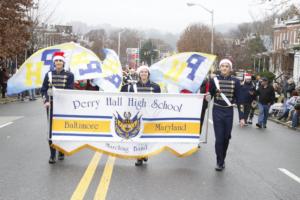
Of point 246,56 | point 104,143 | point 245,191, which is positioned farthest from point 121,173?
point 246,56

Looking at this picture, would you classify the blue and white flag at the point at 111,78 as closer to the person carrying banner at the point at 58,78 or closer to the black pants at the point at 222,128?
the person carrying banner at the point at 58,78

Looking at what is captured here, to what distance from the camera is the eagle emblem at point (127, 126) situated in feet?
30.0

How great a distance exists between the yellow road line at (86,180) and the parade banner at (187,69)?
7.00ft

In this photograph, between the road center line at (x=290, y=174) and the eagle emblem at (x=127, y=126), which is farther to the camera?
the eagle emblem at (x=127, y=126)

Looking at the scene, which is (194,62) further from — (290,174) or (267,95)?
(267,95)

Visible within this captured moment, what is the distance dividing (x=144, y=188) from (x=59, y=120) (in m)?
2.45

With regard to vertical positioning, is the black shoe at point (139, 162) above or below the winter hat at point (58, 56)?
below

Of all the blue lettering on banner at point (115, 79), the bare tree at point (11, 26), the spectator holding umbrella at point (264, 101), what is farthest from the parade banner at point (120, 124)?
the bare tree at point (11, 26)

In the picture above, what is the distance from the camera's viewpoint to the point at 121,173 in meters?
8.45

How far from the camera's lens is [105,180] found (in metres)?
7.89

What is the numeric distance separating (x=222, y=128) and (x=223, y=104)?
431 mm

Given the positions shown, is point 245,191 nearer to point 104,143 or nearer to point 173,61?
point 104,143

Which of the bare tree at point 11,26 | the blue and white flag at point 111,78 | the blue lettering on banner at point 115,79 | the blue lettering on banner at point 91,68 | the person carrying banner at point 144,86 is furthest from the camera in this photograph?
the bare tree at point 11,26

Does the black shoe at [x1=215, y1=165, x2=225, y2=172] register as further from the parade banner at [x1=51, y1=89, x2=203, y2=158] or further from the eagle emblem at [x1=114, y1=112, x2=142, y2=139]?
the eagle emblem at [x1=114, y1=112, x2=142, y2=139]
